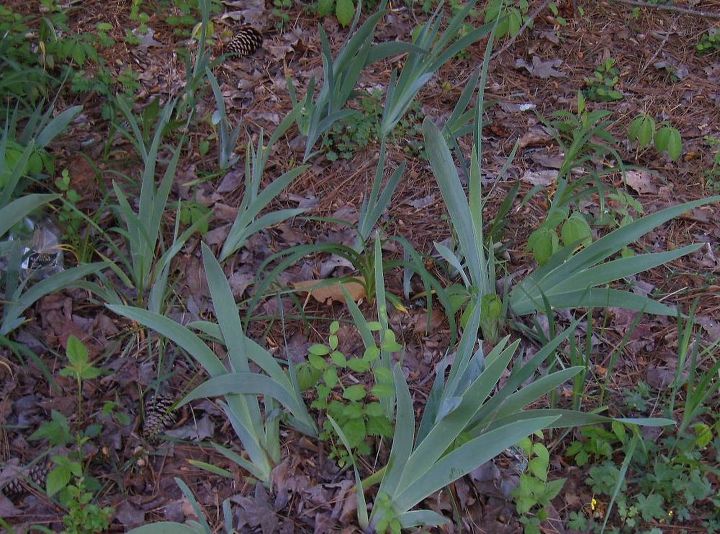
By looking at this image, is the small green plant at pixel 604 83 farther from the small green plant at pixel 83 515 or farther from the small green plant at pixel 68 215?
the small green plant at pixel 83 515

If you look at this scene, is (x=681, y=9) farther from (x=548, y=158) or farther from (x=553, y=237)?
(x=553, y=237)

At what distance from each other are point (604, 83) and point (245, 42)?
4.67 ft

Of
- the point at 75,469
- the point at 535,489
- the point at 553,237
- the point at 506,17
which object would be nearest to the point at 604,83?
the point at 506,17

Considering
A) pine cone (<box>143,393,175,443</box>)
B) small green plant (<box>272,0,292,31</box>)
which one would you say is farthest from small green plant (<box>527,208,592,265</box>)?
small green plant (<box>272,0,292,31</box>)

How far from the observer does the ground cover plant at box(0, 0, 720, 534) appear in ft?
4.68

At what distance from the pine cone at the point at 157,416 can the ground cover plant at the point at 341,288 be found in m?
0.01

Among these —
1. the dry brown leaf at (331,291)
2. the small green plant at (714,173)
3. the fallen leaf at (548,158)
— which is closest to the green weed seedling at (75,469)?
the dry brown leaf at (331,291)

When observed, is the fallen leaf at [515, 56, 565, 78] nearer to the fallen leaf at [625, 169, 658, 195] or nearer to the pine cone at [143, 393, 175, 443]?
the fallen leaf at [625, 169, 658, 195]

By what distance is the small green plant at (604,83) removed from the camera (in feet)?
8.85

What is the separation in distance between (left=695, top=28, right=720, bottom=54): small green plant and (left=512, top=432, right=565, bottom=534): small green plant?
7.39ft

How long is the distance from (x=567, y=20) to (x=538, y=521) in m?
2.35

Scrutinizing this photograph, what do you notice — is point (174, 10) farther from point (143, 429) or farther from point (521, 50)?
point (143, 429)

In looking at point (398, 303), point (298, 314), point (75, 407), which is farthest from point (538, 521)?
point (75, 407)

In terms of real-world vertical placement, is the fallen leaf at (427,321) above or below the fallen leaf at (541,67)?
below
